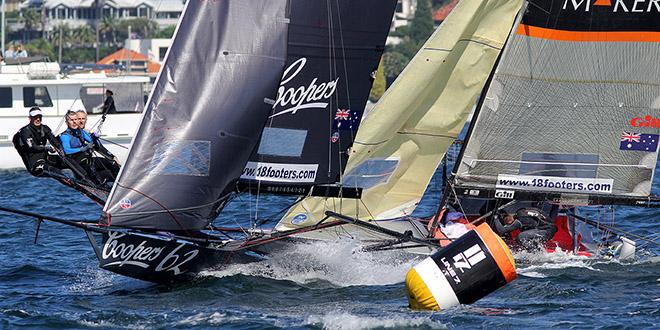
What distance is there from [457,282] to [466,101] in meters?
4.34

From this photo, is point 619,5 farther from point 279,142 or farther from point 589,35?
point 279,142

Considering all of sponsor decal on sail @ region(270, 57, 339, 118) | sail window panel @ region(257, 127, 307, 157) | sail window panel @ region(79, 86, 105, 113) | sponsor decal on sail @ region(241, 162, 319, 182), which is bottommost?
sail window panel @ region(79, 86, 105, 113)

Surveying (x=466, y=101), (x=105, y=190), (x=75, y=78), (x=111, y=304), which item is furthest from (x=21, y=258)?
(x=75, y=78)

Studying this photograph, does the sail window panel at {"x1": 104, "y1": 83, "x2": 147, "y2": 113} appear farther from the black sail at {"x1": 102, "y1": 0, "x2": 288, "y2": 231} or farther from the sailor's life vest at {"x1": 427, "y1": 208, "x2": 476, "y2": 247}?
the black sail at {"x1": 102, "y1": 0, "x2": 288, "y2": 231}

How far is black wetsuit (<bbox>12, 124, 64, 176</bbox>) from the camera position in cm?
1317

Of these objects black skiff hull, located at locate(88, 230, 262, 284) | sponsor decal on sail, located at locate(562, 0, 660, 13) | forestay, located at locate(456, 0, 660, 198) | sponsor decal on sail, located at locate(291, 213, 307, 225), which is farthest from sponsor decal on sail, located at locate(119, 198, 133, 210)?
sponsor decal on sail, located at locate(562, 0, 660, 13)

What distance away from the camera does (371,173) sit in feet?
48.6

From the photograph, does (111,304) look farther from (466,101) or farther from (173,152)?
(466,101)

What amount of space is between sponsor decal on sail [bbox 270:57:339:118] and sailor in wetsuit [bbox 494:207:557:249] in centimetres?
243

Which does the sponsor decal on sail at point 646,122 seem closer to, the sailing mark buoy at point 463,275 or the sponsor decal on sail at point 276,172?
the sponsor decal on sail at point 276,172

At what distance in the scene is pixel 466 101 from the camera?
15.0 m

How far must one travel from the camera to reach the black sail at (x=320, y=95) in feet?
43.5

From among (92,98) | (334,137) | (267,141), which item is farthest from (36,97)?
(334,137)

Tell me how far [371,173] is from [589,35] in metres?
2.89
